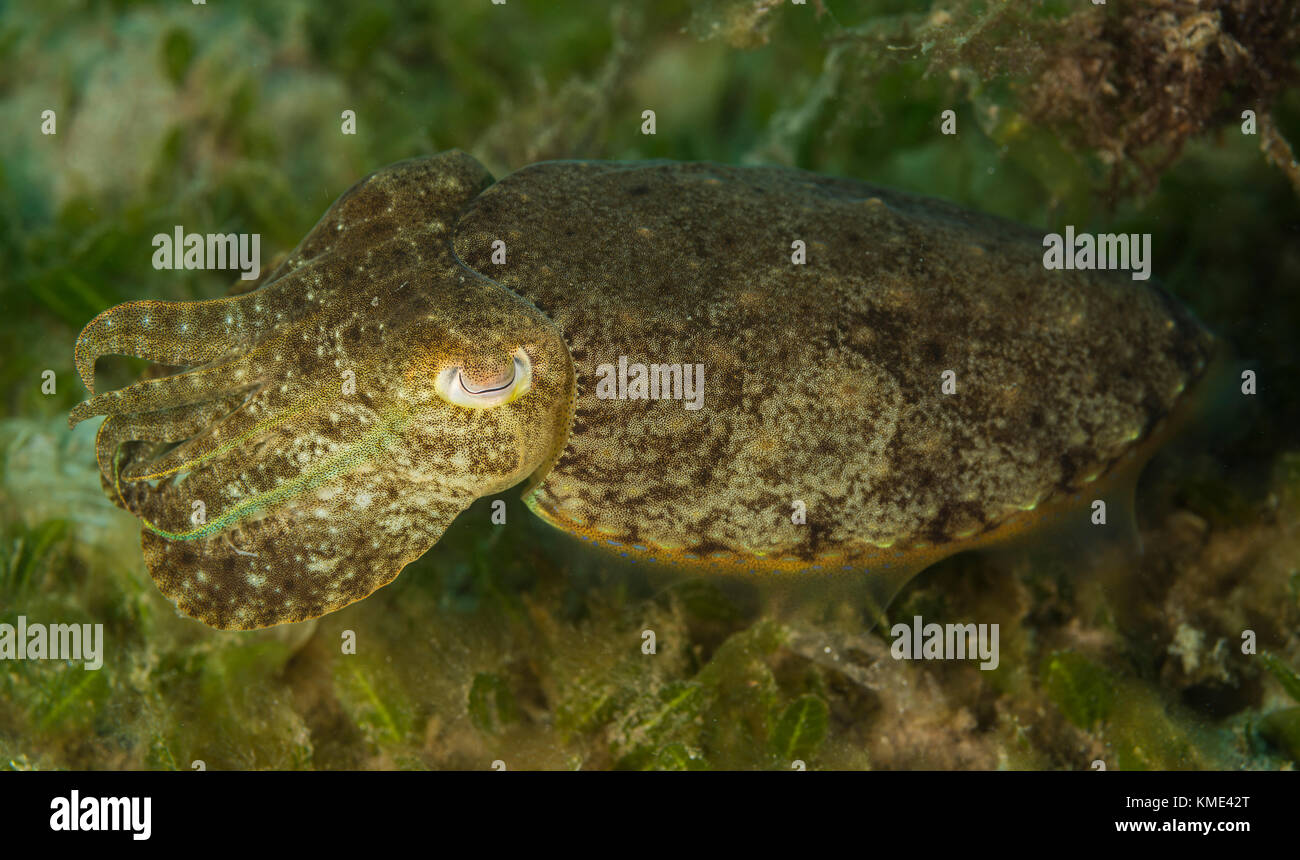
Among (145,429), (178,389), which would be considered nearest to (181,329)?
(178,389)

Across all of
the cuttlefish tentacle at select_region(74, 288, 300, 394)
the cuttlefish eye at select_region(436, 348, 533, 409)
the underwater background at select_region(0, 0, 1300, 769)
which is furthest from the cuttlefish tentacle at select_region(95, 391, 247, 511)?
the underwater background at select_region(0, 0, 1300, 769)

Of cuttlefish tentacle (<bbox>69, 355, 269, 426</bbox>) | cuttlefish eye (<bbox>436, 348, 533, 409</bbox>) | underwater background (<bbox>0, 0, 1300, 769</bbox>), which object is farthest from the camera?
underwater background (<bbox>0, 0, 1300, 769</bbox>)

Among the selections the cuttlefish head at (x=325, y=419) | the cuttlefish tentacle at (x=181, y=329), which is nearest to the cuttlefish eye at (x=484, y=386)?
the cuttlefish head at (x=325, y=419)

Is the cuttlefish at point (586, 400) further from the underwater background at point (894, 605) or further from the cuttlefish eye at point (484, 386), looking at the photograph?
the underwater background at point (894, 605)

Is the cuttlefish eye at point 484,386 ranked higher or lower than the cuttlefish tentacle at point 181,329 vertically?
lower

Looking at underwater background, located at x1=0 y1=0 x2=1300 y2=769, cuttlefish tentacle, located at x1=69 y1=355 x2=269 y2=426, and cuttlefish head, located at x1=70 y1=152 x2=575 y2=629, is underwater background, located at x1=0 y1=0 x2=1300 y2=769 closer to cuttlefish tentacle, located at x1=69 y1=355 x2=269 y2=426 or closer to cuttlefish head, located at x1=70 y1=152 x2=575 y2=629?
cuttlefish head, located at x1=70 y1=152 x2=575 y2=629

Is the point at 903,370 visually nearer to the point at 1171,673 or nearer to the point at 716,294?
Result: the point at 716,294
